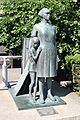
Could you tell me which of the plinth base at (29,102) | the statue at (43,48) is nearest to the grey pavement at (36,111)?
the plinth base at (29,102)

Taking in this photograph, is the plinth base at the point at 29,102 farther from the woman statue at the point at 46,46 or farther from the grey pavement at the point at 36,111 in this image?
the woman statue at the point at 46,46

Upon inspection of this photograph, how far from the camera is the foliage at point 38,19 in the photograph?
623 cm

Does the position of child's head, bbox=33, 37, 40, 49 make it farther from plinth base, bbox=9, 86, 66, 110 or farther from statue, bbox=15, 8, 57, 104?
plinth base, bbox=9, 86, 66, 110

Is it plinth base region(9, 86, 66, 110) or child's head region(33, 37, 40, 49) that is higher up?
child's head region(33, 37, 40, 49)

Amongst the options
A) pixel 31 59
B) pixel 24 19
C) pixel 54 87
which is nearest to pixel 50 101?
pixel 31 59

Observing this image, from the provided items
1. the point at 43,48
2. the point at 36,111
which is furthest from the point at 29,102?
the point at 43,48

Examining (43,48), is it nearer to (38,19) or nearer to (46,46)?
(46,46)

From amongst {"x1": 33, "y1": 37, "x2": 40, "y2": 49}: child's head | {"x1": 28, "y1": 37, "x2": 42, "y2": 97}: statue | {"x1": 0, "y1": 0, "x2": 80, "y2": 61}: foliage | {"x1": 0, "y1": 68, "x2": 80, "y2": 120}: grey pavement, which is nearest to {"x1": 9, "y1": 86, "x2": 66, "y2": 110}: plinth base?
{"x1": 0, "y1": 68, "x2": 80, "y2": 120}: grey pavement

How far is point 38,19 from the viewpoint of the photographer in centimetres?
627

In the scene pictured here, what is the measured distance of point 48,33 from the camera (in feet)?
16.1

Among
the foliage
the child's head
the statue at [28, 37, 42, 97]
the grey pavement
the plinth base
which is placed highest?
the foliage

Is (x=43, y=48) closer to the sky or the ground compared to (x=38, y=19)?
closer to the ground

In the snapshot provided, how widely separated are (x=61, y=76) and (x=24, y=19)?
2.09 metres

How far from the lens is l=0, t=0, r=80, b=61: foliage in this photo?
20.5ft
